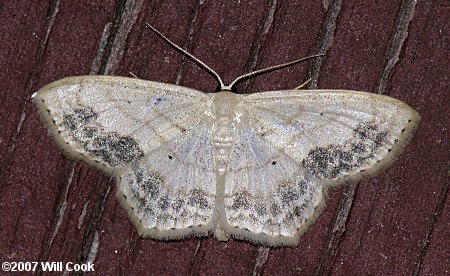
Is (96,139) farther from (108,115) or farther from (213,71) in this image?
(213,71)

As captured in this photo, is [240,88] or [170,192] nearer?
[170,192]

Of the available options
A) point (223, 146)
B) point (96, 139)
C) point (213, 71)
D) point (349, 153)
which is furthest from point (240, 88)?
point (96, 139)

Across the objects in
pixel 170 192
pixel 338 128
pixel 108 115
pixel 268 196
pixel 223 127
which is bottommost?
pixel 170 192

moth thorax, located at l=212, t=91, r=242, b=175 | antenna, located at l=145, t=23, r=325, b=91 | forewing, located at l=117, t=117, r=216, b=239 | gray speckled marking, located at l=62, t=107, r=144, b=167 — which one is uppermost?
antenna, located at l=145, t=23, r=325, b=91

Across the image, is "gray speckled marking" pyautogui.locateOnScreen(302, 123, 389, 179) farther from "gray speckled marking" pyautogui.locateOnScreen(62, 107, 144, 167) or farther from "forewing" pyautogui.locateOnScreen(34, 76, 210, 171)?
"gray speckled marking" pyautogui.locateOnScreen(62, 107, 144, 167)

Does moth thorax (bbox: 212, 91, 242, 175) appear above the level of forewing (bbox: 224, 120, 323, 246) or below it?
above

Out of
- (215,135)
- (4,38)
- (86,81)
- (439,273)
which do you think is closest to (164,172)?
(215,135)

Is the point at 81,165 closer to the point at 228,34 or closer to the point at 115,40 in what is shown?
the point at 115,40

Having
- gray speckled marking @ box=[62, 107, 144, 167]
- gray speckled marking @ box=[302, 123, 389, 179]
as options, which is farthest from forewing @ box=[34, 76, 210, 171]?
gray speckled marking @ box=[302, 123, 389, 179]
